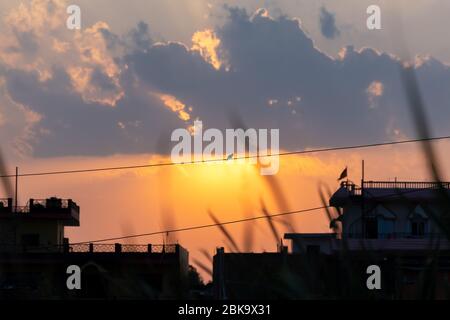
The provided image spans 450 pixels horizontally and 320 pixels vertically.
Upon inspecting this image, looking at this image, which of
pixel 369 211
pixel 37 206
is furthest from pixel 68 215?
pixel 369 211

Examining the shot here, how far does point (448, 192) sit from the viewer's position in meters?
2.73

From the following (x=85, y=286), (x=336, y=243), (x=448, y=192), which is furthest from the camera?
(x=85, y=286)

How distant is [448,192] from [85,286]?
2.05 meters

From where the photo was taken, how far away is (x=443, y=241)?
2742mm

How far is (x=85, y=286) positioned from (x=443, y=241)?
6.56 ft

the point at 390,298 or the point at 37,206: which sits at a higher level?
the point at 37,206
